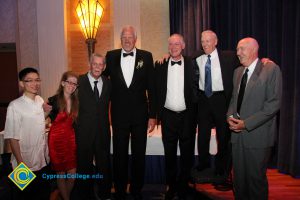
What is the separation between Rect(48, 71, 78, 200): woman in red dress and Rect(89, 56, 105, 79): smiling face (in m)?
0.19

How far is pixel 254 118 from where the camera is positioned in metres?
2.53

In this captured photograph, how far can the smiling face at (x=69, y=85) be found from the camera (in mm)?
2766

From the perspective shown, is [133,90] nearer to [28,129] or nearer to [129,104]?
[129,104]

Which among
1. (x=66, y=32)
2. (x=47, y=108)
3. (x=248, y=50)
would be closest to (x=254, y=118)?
(x=248, y=50)

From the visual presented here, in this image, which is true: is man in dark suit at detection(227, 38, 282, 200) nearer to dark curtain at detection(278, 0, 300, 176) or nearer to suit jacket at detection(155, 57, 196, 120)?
suit jacket at detection(155, 57, 196, 120)

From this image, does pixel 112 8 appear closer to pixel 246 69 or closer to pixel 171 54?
pixel 171 54

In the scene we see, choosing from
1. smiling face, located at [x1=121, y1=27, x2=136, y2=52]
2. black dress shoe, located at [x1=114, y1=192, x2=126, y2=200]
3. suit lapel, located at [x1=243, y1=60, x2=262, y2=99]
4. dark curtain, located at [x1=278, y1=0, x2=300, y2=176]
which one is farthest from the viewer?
dark curtain, located at [x1=278, y1=0, x2=300, y2=176]

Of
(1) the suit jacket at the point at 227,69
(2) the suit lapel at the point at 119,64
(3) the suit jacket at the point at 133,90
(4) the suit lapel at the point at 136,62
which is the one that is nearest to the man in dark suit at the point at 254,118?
(1) the suit jacket at the point at 227,69

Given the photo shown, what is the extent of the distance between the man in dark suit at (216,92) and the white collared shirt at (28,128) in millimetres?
1637

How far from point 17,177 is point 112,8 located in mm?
3679

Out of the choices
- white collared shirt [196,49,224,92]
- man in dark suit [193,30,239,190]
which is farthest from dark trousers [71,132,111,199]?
white collared shirt [196,49,224,92]

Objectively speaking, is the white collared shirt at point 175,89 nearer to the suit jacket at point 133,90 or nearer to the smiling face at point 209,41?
Answer: the suit jacket at point 133,90

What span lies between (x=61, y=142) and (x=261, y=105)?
1.91 m

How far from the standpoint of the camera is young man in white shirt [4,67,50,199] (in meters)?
2.45
